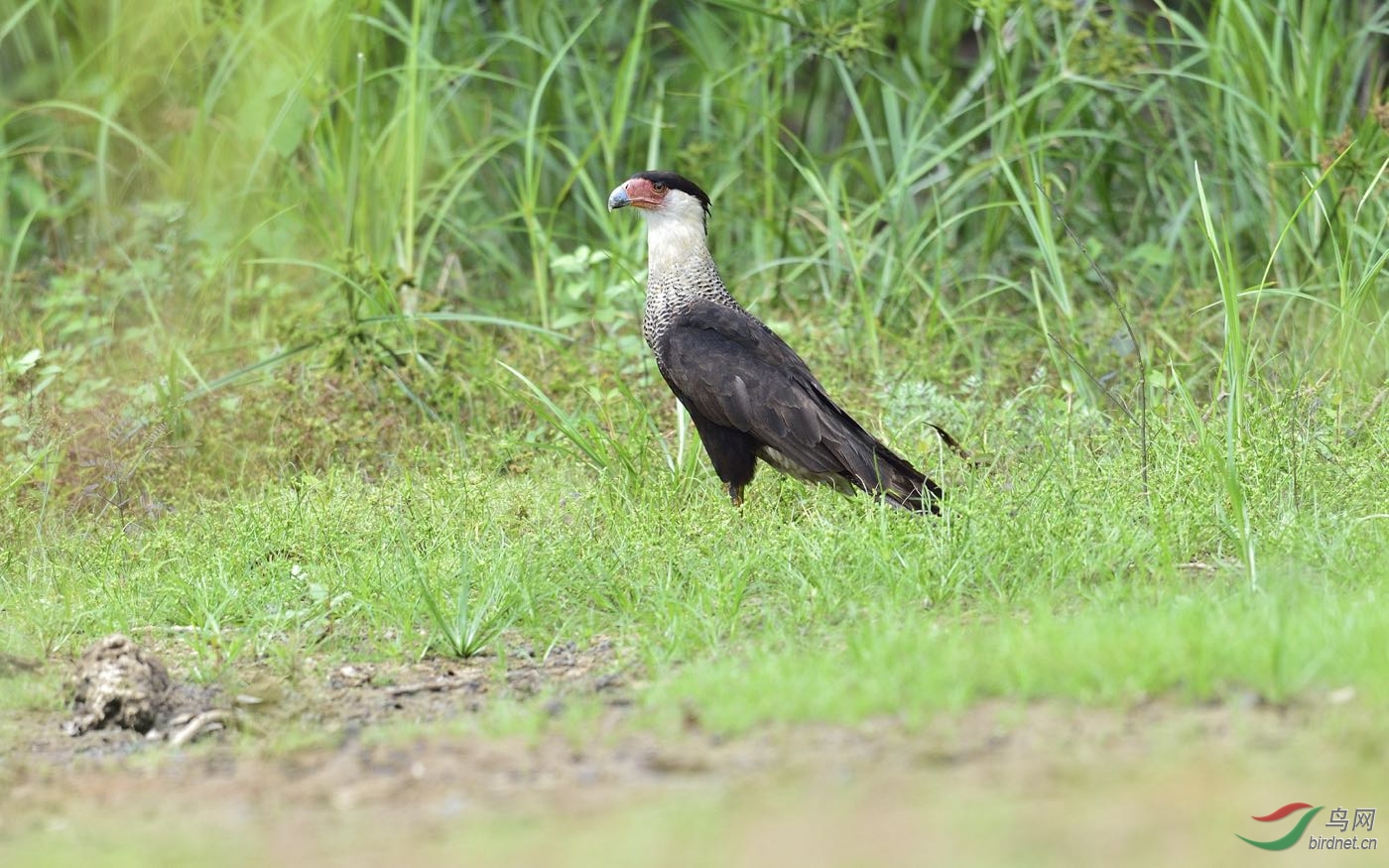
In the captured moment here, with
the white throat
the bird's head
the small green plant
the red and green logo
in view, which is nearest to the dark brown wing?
the white throat

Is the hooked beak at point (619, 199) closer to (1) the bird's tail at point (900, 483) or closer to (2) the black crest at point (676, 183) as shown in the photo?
(2) the black crest at point (676, 183)

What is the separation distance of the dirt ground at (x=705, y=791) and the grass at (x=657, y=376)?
11 cm

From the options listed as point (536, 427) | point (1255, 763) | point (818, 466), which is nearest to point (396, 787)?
point (1255, 763)

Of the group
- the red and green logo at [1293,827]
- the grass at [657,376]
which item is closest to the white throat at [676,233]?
the grass at [657,376]

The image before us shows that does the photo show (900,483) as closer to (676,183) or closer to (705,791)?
(676,183)

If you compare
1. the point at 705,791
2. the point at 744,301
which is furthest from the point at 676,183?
the point at 705,791

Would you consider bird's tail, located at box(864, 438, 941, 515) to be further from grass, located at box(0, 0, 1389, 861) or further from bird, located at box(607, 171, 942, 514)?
grass, located at box(0, 0, 1389, 861)

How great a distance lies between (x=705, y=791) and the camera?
2.71 m

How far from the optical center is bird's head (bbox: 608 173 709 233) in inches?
232

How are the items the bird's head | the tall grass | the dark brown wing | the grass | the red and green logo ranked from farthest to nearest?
the tall grass < the bird's head < the dark brown wing < the grass < the red and green logo

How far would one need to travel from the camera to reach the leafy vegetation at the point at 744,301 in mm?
3949

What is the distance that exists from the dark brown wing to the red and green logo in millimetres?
2306

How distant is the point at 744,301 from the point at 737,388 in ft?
6.69

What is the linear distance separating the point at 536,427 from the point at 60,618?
7.55 feet
